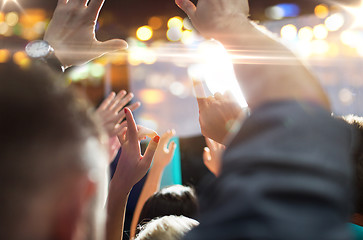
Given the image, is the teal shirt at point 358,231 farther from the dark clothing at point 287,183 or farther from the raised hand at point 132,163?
the dark clothing at point 287,183

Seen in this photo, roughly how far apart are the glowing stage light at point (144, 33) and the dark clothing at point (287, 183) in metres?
3.18

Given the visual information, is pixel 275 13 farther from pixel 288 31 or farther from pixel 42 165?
pixel 42 165

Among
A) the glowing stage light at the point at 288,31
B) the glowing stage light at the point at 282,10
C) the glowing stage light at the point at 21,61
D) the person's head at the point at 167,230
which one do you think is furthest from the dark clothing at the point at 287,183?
the glowing stage light at the point at 288,31

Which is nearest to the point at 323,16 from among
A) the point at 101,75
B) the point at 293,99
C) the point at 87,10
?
the point at 101,75

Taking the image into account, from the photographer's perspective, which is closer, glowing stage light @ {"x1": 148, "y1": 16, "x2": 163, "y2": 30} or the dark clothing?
the dark clothing

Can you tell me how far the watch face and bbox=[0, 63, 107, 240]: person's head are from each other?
0.52 metres

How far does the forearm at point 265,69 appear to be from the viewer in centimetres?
42

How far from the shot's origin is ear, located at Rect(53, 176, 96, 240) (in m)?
0.40

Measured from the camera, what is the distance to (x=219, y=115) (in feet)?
3.66

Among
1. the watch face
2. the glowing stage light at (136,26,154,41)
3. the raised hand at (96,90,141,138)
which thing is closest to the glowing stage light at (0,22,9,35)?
the glowing stage light at (136,26,154,41)

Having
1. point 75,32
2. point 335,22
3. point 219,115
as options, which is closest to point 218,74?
point 219,115

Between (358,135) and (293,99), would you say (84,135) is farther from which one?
(358,135)

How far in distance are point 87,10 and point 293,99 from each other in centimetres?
82

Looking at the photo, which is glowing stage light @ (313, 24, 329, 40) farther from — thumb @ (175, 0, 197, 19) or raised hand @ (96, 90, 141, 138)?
thumb @ (175, 0, 197, 19)
